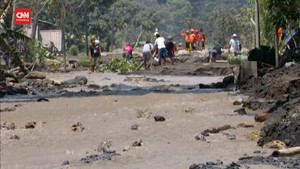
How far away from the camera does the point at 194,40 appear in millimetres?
44469

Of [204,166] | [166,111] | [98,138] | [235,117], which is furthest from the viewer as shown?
[166,111]

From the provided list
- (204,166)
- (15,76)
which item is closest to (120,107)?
(204,166)

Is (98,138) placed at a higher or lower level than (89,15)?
lower

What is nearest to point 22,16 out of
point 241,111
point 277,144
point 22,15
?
point 22,15

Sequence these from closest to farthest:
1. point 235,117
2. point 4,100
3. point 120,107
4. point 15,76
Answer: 1. point 235,117
2. point 120,107
3. point 4,100
4. point 15,76

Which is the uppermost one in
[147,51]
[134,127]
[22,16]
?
[22,16]

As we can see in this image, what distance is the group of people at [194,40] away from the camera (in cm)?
4328

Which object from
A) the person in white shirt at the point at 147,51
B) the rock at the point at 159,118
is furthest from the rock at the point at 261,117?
the person in white shirt at the point at 147,51

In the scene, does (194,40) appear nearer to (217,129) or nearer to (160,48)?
(160,48)

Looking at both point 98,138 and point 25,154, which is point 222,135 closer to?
point 98,138

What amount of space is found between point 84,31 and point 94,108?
5693 cm

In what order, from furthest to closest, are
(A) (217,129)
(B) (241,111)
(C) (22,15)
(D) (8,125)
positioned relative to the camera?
(C) (22,15), (D) (8,125), (B) (241,111), (A) (217,129)

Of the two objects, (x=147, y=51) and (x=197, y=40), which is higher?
(x=197, y=40)

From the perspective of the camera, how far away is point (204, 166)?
23.4 ft
